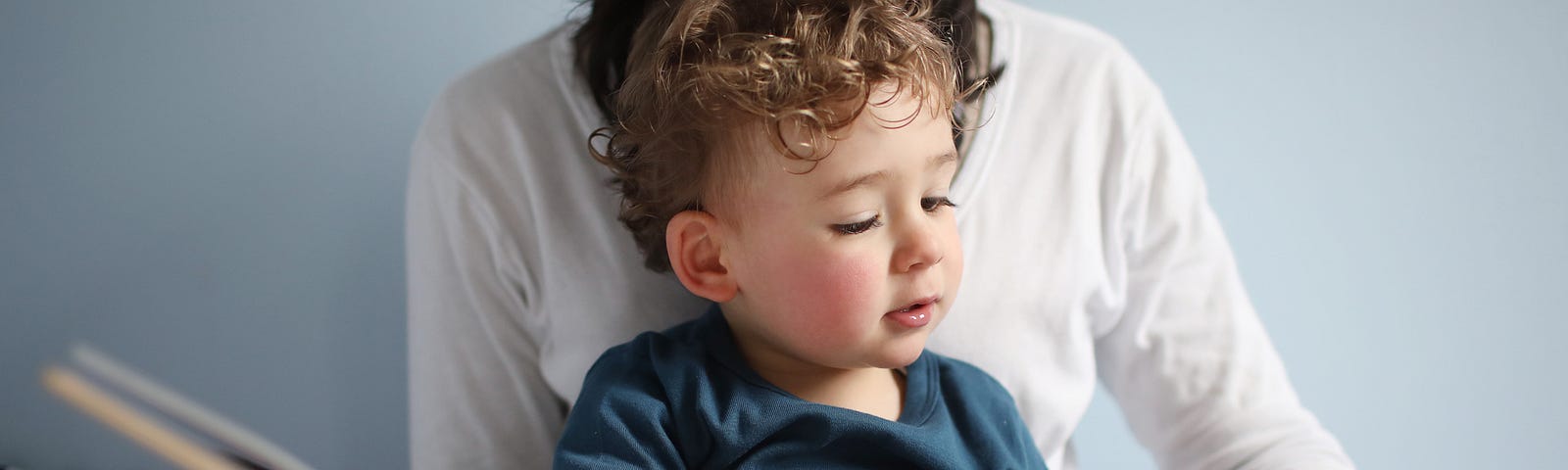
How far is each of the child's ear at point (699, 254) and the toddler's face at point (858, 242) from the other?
12 millimetres

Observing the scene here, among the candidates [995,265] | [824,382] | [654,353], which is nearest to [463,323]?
[654,353]

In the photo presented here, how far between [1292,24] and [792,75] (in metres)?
0.70

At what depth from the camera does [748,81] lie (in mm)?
696

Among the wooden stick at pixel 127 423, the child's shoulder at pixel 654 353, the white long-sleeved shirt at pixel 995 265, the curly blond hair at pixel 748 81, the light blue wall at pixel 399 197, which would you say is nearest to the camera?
the wooden stick at pixel 127 423

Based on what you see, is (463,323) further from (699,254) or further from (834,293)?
(834,293)

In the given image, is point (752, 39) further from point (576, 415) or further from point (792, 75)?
point (576, 415)

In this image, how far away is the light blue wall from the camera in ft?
3.71

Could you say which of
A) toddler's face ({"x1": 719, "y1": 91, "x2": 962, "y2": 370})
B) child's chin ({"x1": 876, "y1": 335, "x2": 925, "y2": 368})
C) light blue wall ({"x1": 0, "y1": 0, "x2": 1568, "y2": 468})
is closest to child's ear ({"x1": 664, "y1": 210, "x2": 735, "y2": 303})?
toddler's face ({"x1": 719, "y1": 91, "x2": 962, "y2": 370})

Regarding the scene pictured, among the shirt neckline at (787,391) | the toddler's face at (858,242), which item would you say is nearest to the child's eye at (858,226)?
the toddler's face at (858,242)

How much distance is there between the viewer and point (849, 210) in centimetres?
71

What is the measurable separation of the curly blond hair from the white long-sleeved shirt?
0.52 feet

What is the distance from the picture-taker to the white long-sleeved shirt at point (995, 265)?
94cm

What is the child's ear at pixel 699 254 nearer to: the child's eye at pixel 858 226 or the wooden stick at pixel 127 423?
the child's eye at pixel 858 226

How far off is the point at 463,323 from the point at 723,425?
310 mm
